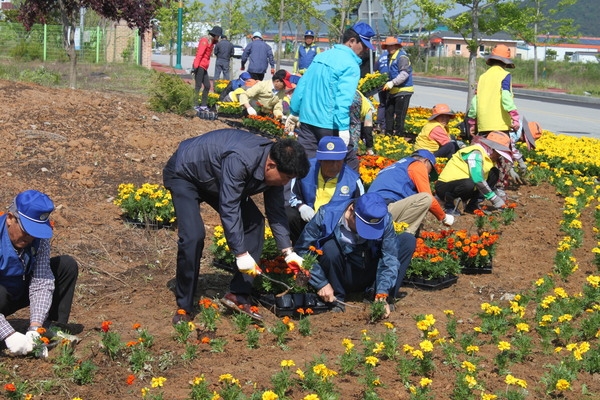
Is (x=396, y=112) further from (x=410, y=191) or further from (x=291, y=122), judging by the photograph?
(x=410, y=191)

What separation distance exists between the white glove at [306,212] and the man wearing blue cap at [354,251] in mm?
414

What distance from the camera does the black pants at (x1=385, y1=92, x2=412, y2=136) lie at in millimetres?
14250

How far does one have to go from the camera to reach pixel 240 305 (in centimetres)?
593

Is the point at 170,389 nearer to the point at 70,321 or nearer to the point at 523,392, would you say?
the point at 70,321

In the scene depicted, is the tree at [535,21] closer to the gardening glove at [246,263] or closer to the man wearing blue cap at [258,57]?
the man wearing blue cap at [258,57]

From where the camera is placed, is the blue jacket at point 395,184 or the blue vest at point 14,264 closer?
the blue vest at point 14,264

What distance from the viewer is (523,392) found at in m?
4.91

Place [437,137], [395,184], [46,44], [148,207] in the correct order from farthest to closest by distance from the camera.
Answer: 1. [46,44]
2. [437,137]
3. [148,207]
4. [395,184]

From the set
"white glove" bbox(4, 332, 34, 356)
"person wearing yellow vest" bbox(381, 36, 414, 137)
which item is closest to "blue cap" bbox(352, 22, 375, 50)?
"white glove" bbox(4, 332, 34, 356)

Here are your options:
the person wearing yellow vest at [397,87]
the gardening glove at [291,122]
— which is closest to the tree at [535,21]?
the person wearing yellow vest at [397,87]

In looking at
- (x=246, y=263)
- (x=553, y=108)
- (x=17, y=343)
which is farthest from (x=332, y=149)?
(x=553, y=108)

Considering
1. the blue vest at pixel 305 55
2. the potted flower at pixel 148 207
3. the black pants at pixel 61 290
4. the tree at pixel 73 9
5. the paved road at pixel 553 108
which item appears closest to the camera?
the black pants at pixel 61 290

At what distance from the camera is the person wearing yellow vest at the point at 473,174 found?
31.4ft

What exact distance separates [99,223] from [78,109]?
13.0 feet
